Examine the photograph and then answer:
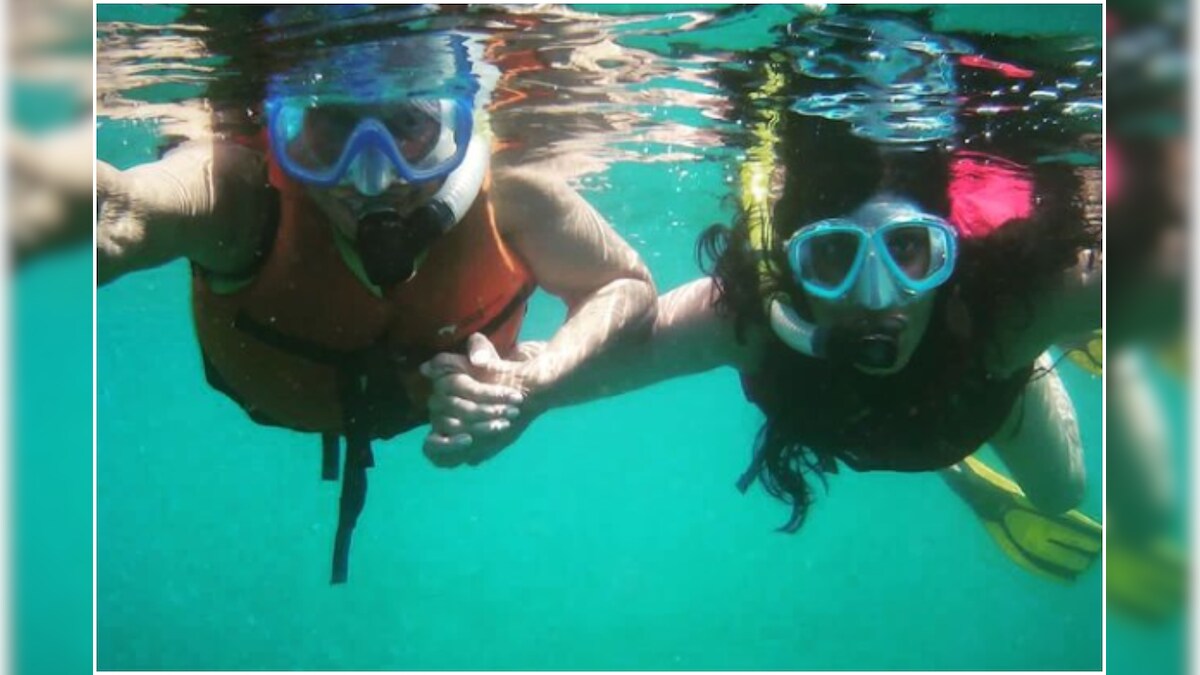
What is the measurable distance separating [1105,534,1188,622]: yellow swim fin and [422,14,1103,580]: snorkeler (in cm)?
322

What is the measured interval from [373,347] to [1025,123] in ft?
21.6

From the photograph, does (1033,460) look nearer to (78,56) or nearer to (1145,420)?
(1145,420)

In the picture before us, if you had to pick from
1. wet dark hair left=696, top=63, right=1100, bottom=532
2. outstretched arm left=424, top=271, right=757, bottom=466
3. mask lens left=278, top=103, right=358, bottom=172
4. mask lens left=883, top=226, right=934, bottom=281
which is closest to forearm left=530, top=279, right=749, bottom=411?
outstretched arm left=424, top=271, right=757, bottom=466

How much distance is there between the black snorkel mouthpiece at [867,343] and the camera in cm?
630

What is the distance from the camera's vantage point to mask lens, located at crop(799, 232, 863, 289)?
22.1 ft

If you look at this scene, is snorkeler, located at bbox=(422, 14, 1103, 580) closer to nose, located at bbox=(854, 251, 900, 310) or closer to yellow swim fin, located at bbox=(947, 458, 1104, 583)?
nose, located at bbox=(854, 251, 900, 310)

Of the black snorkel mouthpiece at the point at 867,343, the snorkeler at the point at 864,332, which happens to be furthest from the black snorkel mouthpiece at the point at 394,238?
the black snorkel mouthpiece at the point at 867,343

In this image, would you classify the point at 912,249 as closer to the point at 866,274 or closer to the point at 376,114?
the point at 866,274

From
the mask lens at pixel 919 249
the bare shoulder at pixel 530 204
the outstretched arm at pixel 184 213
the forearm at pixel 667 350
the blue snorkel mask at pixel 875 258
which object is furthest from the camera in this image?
the bare shoulder at pixel 530 204

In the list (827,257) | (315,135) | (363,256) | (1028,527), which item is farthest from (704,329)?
(1028,527)

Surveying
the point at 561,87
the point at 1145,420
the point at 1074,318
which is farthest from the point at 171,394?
the point at 1145,420

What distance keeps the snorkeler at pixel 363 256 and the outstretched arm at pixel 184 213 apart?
14 millimetres

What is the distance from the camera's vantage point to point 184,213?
5914 mm

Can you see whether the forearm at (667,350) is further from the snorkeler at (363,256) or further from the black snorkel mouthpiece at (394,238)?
the black snorkel mouthpiece at (394,238)
